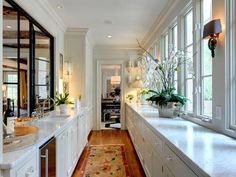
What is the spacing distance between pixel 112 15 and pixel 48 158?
3.22 metres

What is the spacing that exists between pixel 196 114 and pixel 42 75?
266 centimetres

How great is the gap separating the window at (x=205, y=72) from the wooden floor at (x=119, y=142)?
1.63 meters

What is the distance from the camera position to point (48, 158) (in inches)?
90.0

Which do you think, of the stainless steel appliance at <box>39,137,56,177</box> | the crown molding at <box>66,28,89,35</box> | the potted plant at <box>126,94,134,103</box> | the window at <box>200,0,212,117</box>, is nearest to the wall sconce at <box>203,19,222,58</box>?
the window at <box>200,0,212,117</box>

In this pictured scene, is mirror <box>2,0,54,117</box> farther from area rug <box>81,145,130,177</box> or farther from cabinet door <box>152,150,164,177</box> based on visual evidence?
cabinet door <box>152,150,164,177</box>

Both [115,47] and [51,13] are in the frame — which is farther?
[115,47]

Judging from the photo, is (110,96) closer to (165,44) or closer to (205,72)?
(165,44)

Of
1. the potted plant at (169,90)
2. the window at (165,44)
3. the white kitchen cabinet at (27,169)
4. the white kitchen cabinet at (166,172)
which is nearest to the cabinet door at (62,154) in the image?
the white kitchen cabinet at (27,169)

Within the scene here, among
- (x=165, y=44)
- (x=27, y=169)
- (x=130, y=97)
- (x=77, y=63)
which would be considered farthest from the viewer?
(x=130, y=97)

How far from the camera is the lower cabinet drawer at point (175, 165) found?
1.51m

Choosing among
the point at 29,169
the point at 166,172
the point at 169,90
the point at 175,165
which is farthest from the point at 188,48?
the point at 29,169

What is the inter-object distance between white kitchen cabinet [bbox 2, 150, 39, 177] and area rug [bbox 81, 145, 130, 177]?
199 centimetres

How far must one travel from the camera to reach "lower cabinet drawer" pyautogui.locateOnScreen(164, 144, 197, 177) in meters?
1.51

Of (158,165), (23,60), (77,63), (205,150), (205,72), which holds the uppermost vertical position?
(77,63)
